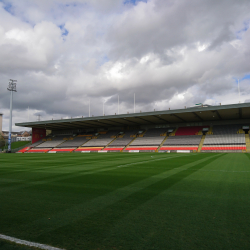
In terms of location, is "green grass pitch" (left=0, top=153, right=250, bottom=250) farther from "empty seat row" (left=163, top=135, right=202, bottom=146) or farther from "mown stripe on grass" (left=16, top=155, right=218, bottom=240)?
"empty seat row" (left=163, top=135, right=202, bottom=146)

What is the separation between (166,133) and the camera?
151ft

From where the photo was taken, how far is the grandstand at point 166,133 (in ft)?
117

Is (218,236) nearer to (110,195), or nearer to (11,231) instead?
(110,195)

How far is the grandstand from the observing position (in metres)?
35.6

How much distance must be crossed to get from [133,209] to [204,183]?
3.91 m

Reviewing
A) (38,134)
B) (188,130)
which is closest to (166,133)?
(188,130)

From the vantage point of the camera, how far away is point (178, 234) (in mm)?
3117

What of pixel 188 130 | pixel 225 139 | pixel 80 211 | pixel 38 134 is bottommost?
pixel 80 211

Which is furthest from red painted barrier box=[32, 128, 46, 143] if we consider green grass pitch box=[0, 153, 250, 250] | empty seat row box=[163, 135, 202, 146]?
green grass pitch box=[0, 153, 250, 250]

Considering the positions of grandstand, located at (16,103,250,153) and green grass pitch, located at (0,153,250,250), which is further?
grandstand, located at (16,103,250,153)

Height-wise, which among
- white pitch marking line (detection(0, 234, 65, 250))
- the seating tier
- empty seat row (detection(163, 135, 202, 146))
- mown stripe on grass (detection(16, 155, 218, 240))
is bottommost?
mown stripe on grass (detection(16, 155, 218, 240))

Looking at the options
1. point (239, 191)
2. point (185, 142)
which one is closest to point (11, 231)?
point (239, 191)

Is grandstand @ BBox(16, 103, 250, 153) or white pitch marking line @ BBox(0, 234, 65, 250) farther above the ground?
grandstand @ BBox(16, 103, 250, 153)

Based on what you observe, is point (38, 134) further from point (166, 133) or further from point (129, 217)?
point (129, 217)
